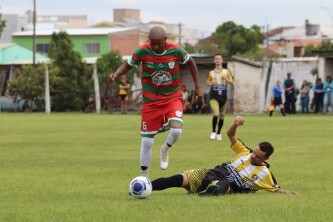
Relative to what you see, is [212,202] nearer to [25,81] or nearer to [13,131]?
[13,131]

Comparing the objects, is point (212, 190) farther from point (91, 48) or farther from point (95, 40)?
point (91, 48)

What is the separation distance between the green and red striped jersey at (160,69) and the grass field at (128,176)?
1.47 metres

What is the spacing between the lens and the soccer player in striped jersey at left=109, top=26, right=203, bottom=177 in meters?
13.2

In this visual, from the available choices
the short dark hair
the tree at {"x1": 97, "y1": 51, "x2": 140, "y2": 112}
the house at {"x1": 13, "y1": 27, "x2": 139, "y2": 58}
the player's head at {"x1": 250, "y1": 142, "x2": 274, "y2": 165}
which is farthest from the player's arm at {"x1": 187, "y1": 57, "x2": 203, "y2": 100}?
the house at {"x1": 13, "y1": 27, "x2": 139, "y2": 58}

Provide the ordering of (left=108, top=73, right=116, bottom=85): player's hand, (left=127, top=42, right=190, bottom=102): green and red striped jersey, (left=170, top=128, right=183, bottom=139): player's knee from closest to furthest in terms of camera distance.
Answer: (left=108, top=73, right=116, bottom=85): player's hand < (left=127, top=42, right=190, bottom=102): green and red striped jersey < (left=170, top=128, right=183, bottom=139): player's knee

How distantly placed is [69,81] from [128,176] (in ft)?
139

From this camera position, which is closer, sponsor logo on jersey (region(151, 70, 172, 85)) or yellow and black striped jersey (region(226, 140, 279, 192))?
yellow and black striped jersey (region(226, 140, 279, 192))

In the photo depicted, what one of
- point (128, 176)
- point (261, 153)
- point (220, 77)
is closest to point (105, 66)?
point (220, 77)

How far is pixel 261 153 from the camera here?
11.7m

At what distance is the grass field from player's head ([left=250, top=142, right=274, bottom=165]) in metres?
0.45

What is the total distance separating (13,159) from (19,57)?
6974 cm

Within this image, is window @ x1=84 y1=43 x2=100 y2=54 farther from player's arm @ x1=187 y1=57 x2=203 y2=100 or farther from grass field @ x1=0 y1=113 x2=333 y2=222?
player's arm @ x1=187 y1=57 x2=203 y2=100

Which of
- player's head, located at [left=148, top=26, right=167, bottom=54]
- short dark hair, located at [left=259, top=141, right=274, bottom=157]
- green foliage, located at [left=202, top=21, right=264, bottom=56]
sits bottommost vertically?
short dark hair, located at [left=259, top=141, right=274, bottom=157]

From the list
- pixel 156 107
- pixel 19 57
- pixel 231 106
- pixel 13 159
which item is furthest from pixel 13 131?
pixel 19 57
